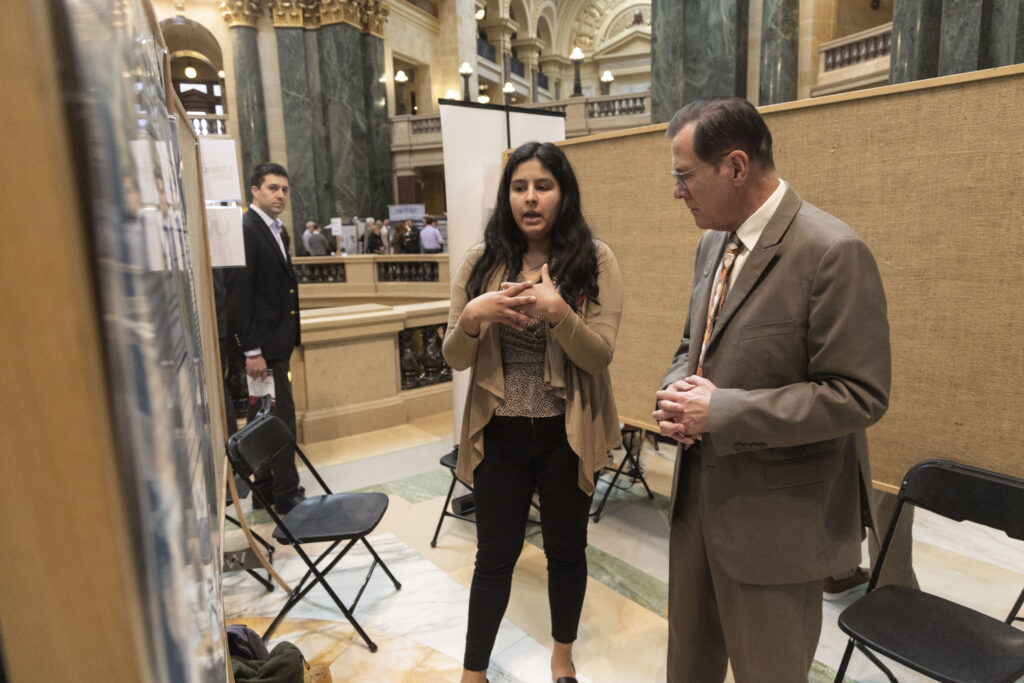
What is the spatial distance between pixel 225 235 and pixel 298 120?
43.9 ft

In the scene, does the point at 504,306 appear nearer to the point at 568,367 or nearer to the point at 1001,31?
the point at 568,367

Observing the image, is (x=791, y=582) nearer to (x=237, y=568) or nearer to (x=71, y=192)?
(x=71, y=192)

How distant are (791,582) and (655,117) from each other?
427 inches

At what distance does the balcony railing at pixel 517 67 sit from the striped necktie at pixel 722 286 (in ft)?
95.9

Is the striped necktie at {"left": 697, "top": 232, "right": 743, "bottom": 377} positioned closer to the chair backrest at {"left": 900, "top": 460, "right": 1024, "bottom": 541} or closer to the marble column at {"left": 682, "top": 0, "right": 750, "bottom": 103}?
the chair backrest at {"left": 900, "top": 460, "right": 1024, "bottom": 541}

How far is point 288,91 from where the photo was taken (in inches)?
604

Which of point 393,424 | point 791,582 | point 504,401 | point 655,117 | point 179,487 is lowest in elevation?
point 393,424

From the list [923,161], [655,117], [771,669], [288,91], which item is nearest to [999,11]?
[655,117]

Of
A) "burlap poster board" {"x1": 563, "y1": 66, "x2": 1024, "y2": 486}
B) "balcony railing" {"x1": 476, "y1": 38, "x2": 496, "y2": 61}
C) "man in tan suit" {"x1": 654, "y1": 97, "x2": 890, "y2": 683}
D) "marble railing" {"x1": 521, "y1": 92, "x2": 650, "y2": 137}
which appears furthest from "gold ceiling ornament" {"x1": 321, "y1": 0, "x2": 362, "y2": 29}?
"man in tan suit" {"x1": 654, "y1": 97, "x2": 890, "y2": 683}

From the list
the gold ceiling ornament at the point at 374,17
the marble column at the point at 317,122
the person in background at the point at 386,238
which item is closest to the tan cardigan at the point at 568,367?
the person in background at the point at 386,238

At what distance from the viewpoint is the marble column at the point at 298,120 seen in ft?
50.2

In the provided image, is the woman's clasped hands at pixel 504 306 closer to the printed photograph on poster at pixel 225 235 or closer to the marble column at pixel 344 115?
the printed photograph on poster at pixel 225 235

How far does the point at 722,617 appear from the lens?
165cm

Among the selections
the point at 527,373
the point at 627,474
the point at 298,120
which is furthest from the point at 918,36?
the point at 298,120
